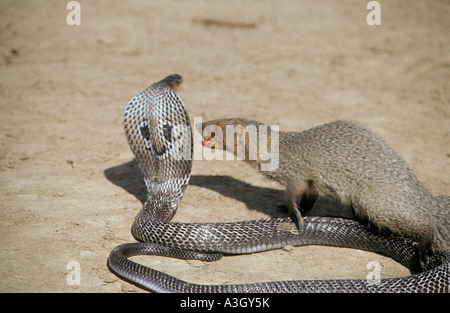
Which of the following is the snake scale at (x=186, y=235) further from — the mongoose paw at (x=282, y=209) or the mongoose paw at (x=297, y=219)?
the mongoose paw at (x=282, y=209)

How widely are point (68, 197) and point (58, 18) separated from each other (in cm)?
755

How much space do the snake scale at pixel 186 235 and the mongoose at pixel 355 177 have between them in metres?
0.21

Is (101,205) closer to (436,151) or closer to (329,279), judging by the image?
(329,279)

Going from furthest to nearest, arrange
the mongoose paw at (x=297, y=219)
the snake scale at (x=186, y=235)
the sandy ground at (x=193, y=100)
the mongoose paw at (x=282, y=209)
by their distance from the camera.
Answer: the mongoose paw at (x=282, y=209)
the mongoose paw at (x=297, y=219)
the sandy ground at (x=193, y=100)
the snake scale at (x=186, y=235)

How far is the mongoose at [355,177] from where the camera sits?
4.51 meters

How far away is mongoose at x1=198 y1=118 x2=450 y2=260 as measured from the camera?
4512mm

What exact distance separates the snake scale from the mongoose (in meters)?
0.21

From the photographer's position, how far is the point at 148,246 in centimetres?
463

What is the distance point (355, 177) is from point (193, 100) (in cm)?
423

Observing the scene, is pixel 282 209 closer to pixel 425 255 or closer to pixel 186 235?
pixel 186 235

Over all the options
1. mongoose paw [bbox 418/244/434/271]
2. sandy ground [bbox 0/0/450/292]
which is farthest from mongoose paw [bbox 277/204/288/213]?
mongoose paw [bbox 418/244/434/271]

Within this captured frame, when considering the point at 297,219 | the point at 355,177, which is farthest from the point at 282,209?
the point at 355,177

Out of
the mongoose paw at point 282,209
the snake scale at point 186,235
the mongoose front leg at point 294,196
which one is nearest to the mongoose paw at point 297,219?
the mongoose front leg at point 294,196
